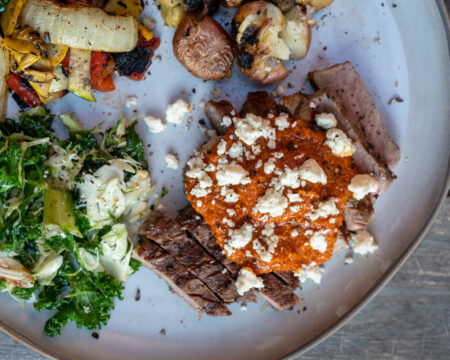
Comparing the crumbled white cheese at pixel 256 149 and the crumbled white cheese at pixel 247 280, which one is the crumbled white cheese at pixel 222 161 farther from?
the crumbled white cheese at pixel 247 280

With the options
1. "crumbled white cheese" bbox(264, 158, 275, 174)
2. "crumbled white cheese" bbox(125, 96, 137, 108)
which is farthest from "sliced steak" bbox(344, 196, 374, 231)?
"crumbled white cheese" bbox(125, 96, 137, 108)

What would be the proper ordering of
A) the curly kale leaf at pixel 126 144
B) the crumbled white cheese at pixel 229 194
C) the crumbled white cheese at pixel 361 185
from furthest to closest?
the curly kale leaf at pixel 126 144, the crumbled white cheese at pixel 361 185, the crumbled white cheese at pixel 229 194

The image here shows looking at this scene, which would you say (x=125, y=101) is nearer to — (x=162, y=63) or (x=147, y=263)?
(x=162, y=63)

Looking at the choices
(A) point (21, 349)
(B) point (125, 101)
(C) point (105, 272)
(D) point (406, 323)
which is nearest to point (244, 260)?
(C) point (105, 272)

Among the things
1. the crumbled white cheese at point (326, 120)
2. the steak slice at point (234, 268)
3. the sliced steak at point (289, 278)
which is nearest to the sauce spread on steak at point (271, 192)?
the crumbled white cheese at point (326, 120)

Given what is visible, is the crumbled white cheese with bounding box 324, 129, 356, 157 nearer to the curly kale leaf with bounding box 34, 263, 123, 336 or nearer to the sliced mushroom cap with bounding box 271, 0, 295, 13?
the sliced mushroom cap with bounding box 271, 0, 295, 13

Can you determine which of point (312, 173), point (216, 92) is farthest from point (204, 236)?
point (216, 92)
